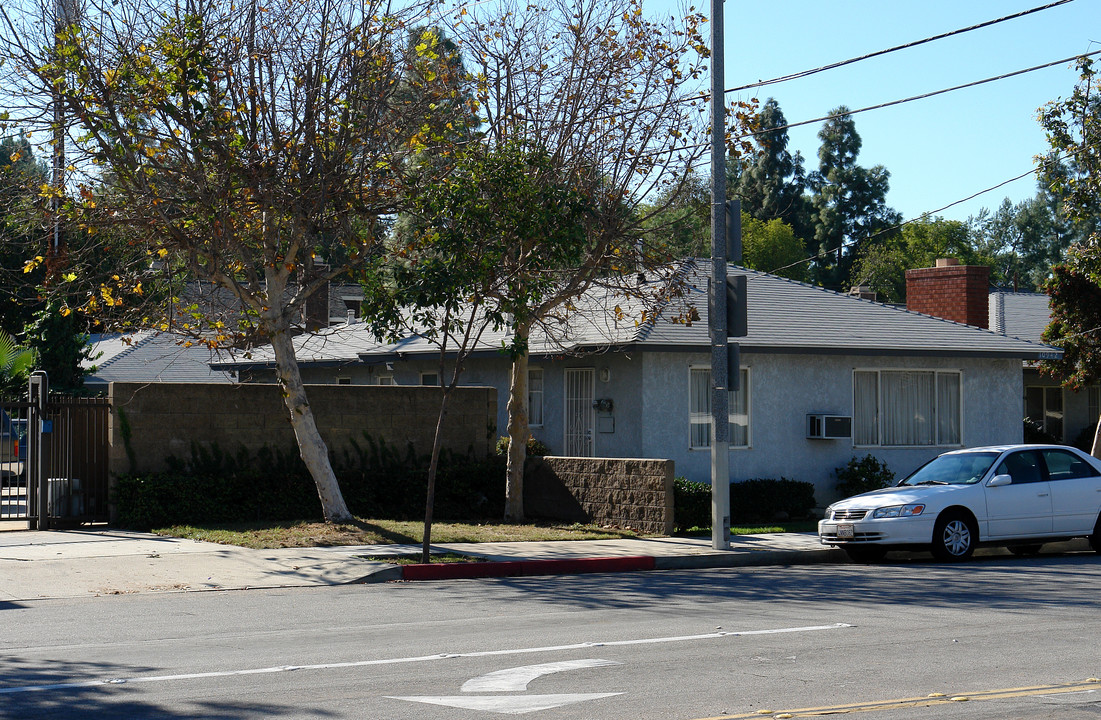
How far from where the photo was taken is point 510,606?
11664mm

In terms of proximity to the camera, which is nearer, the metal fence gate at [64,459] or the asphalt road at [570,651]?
the asphalt road at [570,651]

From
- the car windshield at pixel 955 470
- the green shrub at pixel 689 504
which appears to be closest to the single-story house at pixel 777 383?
the green shrub at pixel 689 504

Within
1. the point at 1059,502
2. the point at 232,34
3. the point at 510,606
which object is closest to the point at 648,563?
the point at 510,606

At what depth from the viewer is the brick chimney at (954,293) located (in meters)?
27.6

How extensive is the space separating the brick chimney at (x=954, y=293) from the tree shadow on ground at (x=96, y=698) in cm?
2305

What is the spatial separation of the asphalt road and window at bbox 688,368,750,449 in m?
7.72

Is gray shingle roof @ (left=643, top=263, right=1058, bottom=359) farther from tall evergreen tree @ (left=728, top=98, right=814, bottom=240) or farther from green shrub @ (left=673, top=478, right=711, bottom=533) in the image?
tall evergreen tree @ (left=728, top=98, right=814, bottom=240)

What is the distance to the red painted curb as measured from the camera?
46.3 feet

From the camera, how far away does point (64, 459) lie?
18078 mm

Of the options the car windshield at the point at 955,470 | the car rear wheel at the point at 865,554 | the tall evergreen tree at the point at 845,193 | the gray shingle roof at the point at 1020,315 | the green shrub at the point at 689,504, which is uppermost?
the tall evergreen tree at the point at 845,193

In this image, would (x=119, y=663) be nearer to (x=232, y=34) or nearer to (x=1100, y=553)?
(x=232, y=34)

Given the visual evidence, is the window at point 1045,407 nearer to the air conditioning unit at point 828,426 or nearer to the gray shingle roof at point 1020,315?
the gray shingle roof at point 1020,315

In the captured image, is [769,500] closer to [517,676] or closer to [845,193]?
[517,676]

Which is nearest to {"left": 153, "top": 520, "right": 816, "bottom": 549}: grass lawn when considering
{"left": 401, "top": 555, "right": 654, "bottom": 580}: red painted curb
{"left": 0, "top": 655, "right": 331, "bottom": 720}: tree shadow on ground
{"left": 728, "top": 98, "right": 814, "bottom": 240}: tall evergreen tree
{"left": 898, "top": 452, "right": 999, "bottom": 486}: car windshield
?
{"left": 401, "top": 555, "right": 654, "bottom": 580}: red painted curb
